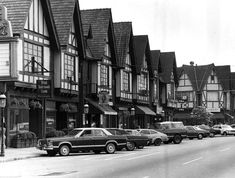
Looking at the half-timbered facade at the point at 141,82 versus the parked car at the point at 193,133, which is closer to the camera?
the parked car at the point at 193,133

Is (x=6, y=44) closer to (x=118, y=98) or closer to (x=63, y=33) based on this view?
(x=63, y=33)

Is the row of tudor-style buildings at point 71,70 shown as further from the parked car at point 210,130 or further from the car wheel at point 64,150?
the parked car at point 210,130

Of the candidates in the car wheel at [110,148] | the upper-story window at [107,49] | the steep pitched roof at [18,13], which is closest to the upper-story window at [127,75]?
the upper-story window at [107,49]

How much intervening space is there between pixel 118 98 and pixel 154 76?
12.5 meters

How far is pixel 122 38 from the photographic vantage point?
2031 inches

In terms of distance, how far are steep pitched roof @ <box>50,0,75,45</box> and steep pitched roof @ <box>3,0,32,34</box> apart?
4992 millimetres

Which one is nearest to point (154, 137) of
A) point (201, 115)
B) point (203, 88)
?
point (201, 115)

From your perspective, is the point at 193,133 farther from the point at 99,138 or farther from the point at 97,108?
the point at 99,138

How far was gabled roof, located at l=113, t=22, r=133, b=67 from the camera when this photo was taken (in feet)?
164

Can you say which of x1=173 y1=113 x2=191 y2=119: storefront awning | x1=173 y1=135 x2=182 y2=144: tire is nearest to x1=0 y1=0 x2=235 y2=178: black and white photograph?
x1=173 y1=135 x2=182 y2=144: tire

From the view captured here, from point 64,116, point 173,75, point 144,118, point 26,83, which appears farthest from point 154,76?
point 26,83

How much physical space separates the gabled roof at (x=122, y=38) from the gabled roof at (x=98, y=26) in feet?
14.6

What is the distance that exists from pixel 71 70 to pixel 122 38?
13.1m

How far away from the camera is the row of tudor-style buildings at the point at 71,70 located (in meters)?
32.4
